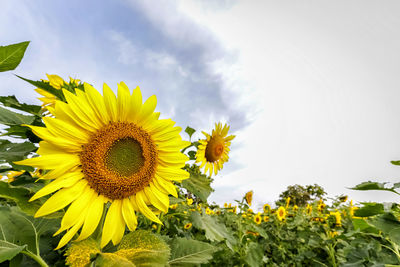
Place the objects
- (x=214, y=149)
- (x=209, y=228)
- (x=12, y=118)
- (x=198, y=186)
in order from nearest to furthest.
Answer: (x=12, y=118)
(x=198, y=186)
(x=209, y=228)
(x=214, y=149)

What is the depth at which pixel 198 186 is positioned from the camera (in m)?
1.32

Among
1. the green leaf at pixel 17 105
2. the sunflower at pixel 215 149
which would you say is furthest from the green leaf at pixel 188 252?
the sunflower at pixel 215 149

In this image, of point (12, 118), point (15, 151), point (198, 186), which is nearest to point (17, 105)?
point (12, 118)

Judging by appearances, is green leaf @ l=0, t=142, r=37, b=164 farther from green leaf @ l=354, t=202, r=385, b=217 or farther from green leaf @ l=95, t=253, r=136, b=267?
green leaf @ l=354, t=202, r=385, b=217

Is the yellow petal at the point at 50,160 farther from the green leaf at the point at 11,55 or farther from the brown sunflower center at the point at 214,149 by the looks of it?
the brown sunflower center at the point at 214,149

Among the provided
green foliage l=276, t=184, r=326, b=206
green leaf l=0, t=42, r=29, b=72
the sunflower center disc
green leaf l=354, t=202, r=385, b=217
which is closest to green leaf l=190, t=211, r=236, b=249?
the sunflower center disc

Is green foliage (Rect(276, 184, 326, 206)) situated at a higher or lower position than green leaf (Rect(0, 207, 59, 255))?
higher

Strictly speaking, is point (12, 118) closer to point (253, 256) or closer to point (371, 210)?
point (371, 210)

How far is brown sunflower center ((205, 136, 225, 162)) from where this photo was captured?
2.31 metres

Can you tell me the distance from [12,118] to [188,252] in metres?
0.85

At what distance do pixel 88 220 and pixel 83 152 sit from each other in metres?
0.23

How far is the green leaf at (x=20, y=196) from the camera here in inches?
28.1

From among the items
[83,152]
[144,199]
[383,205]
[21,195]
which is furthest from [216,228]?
[21,195]

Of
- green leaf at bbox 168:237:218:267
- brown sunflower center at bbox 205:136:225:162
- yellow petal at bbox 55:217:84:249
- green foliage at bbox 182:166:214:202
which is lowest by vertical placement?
yellow petal at bbox 55:217:84:249
